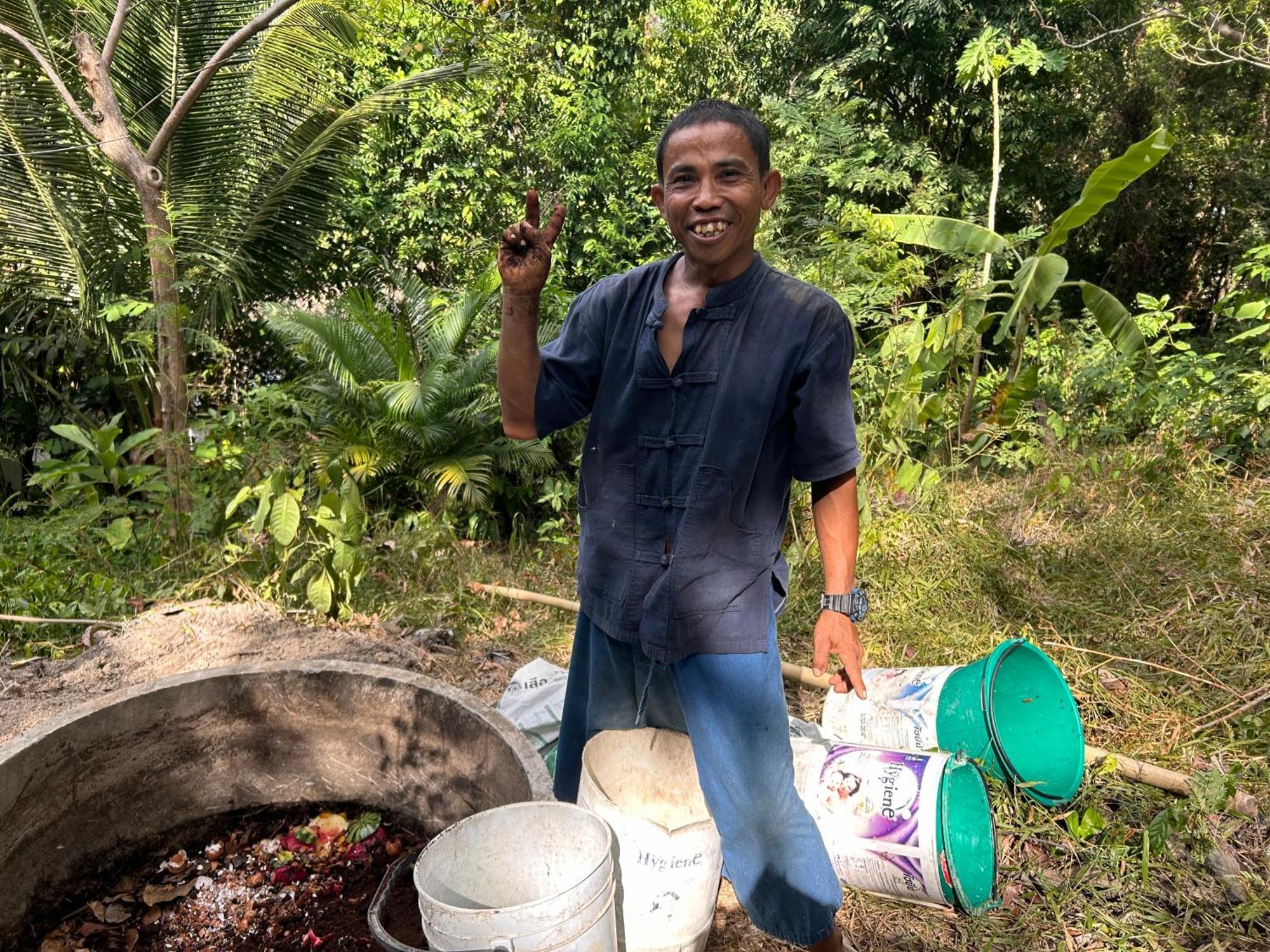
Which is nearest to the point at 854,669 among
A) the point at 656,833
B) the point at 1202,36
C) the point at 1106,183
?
the point at 656,833

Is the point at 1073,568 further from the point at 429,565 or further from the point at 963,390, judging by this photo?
the point at 429,565

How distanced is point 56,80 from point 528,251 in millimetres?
4805

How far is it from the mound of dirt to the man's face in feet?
7.34

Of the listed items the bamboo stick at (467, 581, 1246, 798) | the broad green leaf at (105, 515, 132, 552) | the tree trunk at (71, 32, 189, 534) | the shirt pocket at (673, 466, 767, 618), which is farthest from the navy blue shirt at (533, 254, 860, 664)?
the tree trunk at (71, 32, 189, 534)

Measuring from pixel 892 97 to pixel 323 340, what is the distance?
682cm

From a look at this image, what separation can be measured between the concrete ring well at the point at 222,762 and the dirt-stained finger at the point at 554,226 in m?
1.08

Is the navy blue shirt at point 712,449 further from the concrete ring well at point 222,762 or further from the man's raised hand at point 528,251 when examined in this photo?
the concrete ring well at point 222,762

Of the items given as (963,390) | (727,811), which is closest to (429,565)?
(727,811)

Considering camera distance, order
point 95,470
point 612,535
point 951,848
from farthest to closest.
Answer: point 95,470 → point 951,848 → point 612,535

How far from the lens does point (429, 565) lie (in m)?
4.47

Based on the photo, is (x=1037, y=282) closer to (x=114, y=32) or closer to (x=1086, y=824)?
(x=1086, y=824)

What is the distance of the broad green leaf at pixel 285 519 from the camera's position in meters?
3.62

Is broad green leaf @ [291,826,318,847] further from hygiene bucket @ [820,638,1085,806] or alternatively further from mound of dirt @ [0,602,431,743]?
hygiene bucket @ [820,638,1085,806]

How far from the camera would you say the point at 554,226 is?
5.39 feet
